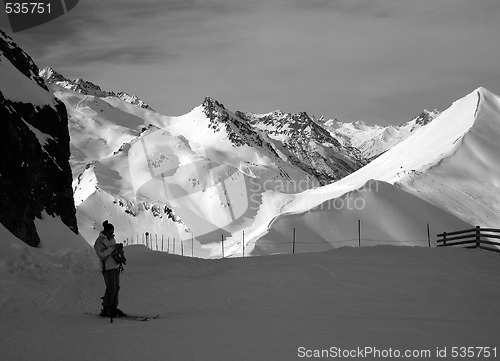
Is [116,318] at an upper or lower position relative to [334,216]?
lower

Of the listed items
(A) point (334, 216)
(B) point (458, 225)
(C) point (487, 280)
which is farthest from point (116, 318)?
(B) point (458, 225)

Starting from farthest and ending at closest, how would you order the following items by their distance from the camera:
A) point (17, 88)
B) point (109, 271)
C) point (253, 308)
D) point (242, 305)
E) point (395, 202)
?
point (395, 202), point (17, 88), point (242, 305), point (253, 308), point (109, 271)

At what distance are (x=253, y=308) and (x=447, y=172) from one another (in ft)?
240

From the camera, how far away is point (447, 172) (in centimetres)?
8012

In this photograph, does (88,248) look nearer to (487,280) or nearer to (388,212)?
(487,280)

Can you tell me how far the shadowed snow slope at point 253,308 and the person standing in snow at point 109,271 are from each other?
39 cm

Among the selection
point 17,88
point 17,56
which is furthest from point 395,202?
point 17,88

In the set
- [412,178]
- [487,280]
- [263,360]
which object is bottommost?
[263,360]

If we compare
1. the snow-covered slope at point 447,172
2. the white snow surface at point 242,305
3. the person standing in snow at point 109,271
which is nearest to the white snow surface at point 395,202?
the snow-covered slope at point 447,172

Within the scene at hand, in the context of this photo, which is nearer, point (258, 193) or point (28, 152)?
point (28, 152)

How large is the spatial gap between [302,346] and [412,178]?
70070mm

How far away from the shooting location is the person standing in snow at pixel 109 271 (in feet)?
39.2

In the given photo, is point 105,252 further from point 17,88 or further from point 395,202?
point 395,202

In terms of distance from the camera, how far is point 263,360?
8352 mm
